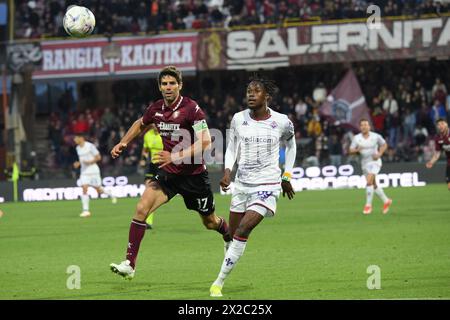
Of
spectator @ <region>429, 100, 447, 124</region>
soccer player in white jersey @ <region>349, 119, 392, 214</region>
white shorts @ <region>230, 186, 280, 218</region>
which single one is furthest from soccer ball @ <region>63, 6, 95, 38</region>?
spectator @ <region>429, 100, 447, 124</region>

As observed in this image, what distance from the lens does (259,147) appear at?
12008 millimetres

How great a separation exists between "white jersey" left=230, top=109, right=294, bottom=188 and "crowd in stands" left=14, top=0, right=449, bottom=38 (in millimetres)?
26066

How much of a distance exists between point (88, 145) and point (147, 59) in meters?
11.3

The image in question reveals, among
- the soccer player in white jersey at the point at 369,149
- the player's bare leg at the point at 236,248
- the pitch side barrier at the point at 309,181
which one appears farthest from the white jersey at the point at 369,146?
the player's bare leg at the point at 236,248

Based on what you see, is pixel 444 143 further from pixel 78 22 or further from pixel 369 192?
pixel 78 22

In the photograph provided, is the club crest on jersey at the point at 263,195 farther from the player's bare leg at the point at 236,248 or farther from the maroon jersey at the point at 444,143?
the maroon jersey at the point at 444,143

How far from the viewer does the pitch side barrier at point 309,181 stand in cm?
3591

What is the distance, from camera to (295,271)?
1377cm

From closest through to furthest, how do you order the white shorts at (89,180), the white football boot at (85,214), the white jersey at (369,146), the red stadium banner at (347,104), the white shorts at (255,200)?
the white shorts at (255,200), the white jersey at (369,146), the white football boot at (85,214), the white shorts at (89,180), the red stadium banner at (347,104)

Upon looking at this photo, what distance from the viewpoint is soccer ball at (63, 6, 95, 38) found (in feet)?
50.9

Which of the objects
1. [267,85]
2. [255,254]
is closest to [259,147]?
[267,85]

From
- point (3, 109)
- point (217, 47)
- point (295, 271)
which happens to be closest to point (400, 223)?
point (295, 271)

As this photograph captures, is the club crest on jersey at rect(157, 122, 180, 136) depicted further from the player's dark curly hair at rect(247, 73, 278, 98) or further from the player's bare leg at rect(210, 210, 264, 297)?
the player's bare leg at rect(210, 210, 264, 297)

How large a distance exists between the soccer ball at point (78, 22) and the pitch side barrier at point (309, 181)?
20.3 meters
